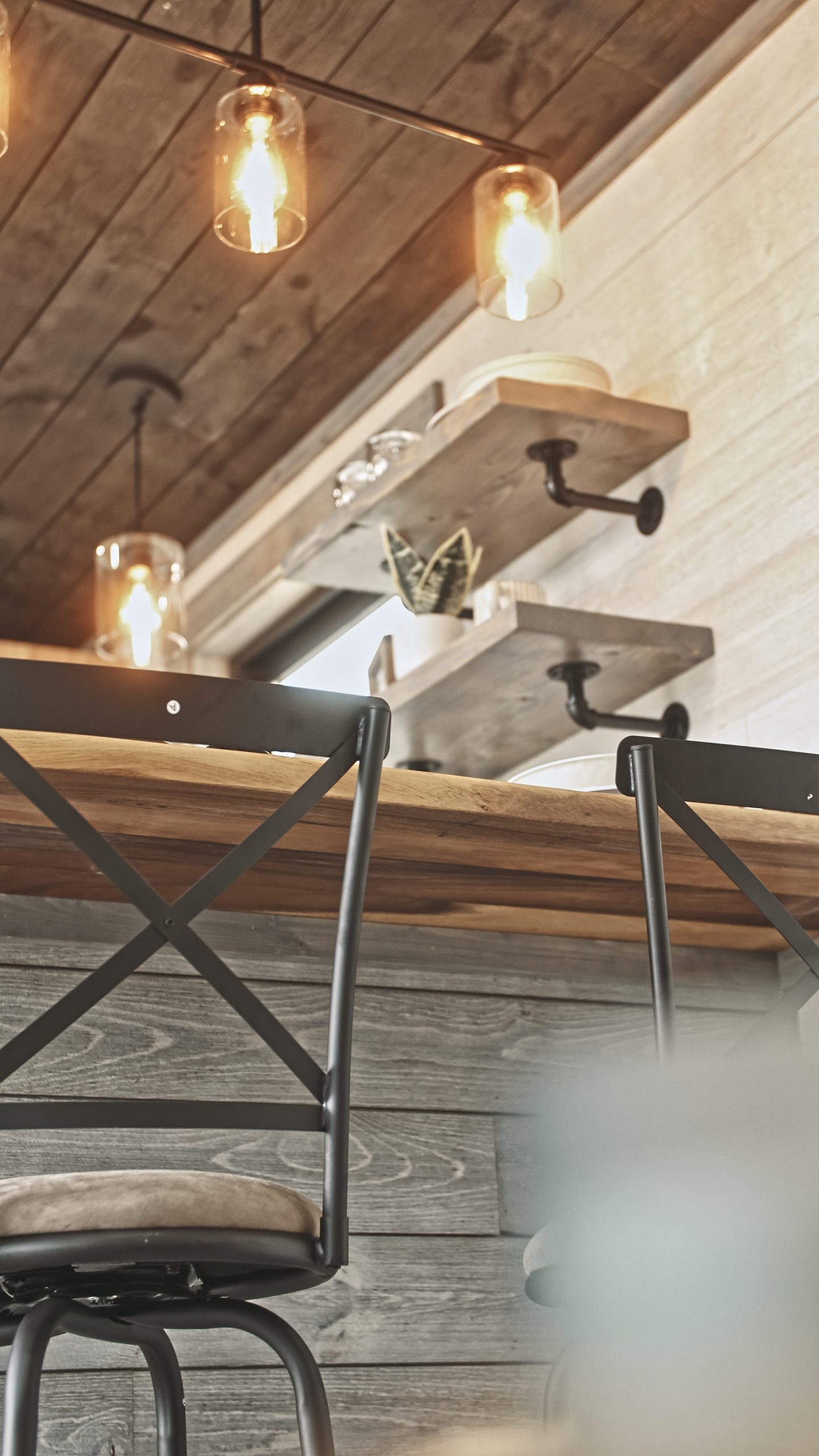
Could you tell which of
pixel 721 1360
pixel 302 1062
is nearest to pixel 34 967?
pixel 302 1062

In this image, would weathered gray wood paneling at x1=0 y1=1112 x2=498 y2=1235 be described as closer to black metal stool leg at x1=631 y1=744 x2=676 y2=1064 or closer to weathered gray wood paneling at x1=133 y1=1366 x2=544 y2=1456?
weathered gray wood paneling at x1=133 y1=1366 x2=544 y2=1456

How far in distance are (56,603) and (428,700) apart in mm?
1950

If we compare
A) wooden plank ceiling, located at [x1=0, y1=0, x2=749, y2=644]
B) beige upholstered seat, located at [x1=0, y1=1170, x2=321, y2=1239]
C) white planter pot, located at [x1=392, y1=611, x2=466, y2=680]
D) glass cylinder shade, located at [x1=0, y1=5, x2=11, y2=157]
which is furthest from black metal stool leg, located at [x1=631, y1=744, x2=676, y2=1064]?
wooden plank ceiling, located at [x1=0, y1=0, x2=749, y2=644]

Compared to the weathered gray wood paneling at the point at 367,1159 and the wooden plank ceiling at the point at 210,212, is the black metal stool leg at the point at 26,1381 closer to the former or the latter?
the weathered gray wood paneling at the point at 367,1159

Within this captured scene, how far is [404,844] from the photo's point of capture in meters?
1.41

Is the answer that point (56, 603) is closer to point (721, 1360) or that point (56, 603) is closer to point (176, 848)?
point (176, 848)

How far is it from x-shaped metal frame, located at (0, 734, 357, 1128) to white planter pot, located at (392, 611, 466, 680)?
1.57m

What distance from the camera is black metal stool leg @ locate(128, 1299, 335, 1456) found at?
37.0 inches

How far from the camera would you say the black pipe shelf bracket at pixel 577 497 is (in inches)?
97.0

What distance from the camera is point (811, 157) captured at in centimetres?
220

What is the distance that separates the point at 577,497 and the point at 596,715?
14.2 inches

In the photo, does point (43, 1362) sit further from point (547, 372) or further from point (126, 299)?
point (126, 299)

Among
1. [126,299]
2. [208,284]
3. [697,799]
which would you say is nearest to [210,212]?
[208,284]

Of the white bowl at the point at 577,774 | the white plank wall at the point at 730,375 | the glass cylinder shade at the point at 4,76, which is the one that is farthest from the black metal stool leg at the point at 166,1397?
the glass cylinder shade at the point at 4,76
